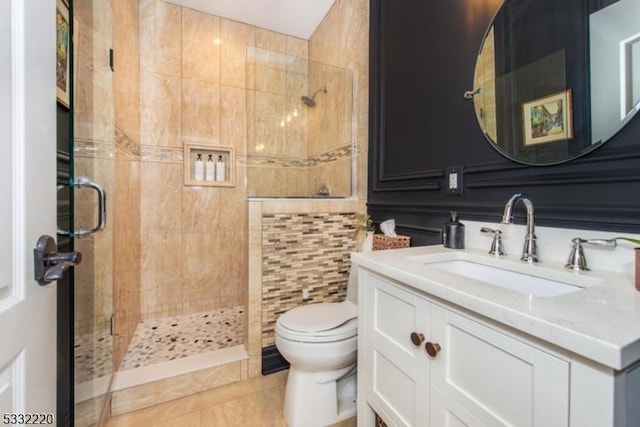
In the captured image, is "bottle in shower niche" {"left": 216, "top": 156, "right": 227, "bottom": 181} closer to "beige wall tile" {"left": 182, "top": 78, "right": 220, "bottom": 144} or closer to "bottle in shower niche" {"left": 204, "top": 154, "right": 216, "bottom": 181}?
"bottle in shower niche" {"left": 204, "top": 154, "right": 216, "bottom": 181}

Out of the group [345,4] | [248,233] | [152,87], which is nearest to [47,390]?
[248,233]

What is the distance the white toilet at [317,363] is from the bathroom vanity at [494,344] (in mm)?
212

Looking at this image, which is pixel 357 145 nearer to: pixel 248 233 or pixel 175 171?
pixel 248 233

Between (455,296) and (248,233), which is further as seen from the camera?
(248,233)

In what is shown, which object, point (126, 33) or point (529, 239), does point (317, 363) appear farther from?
point (126, 33)

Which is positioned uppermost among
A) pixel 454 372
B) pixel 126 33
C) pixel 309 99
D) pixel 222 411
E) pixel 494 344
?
pixel 126 33

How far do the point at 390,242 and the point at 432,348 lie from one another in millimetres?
916

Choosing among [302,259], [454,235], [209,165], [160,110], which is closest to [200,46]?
[160,110]

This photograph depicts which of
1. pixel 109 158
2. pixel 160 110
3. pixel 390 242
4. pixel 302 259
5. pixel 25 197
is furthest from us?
pixel 160 110

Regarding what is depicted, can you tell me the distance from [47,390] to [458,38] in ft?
6.34

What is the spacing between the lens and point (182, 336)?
2146mm

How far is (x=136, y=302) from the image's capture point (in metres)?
2.31

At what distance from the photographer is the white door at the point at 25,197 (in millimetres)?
505

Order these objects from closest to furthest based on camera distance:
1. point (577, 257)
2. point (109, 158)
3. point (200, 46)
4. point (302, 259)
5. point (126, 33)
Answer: point (577, 257) < point (109, 158) < point (302, 259) < point (126, 33) < point (200, 46)
